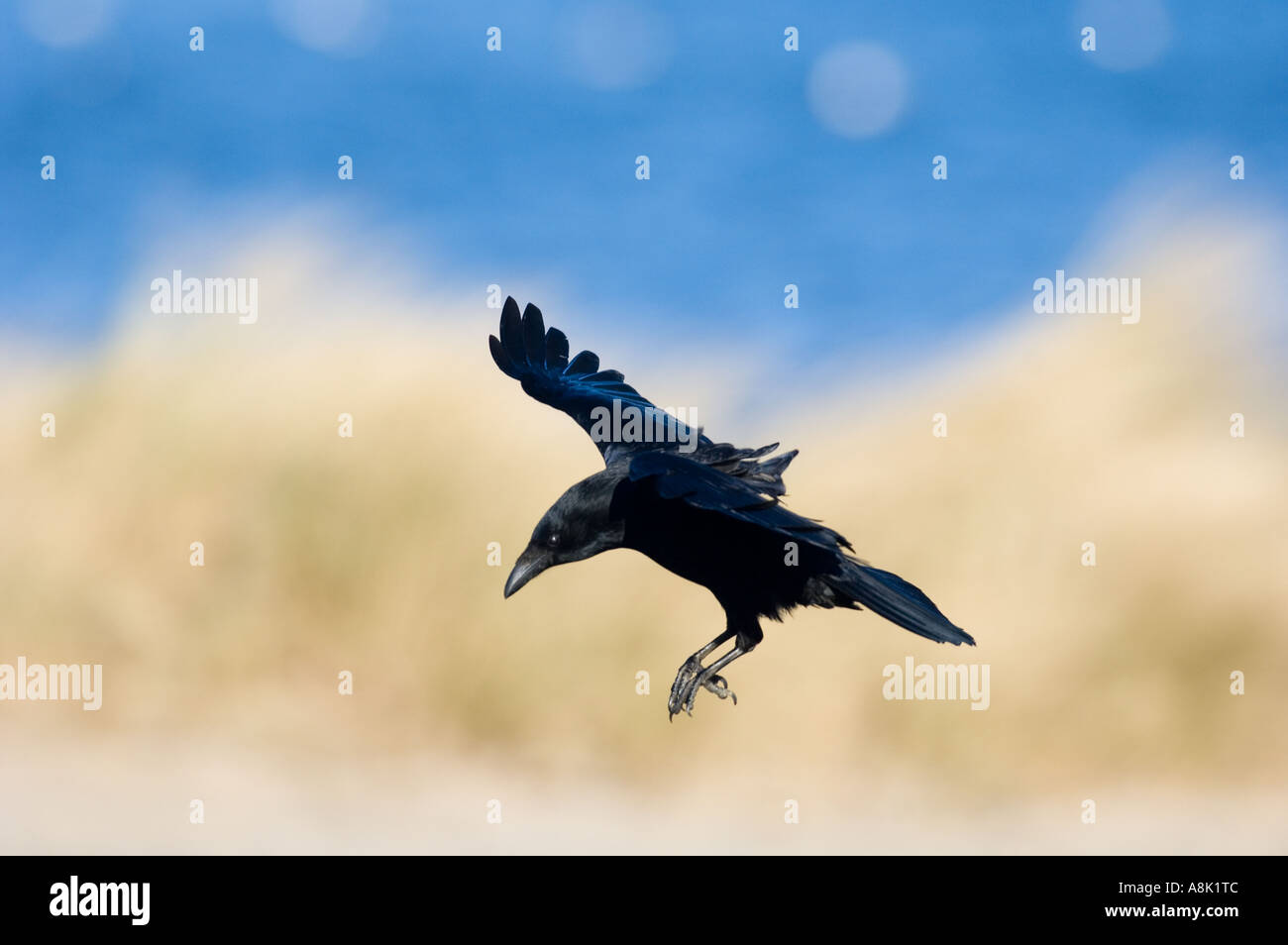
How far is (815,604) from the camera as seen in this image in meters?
6.12

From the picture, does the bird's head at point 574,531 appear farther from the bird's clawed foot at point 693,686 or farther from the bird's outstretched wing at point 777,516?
the bird's clawed foot at point 693,686

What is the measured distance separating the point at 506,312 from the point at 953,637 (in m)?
3.95

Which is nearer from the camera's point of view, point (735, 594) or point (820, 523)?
point (820, 523)

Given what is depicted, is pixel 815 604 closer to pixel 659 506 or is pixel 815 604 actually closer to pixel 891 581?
pixel 891 581

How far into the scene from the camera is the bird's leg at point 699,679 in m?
6.32

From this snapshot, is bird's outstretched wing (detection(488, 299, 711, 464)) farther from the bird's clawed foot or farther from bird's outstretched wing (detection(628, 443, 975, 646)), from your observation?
the bird's clawed foot

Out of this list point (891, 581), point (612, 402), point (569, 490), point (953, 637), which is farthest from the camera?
point (612, 402)

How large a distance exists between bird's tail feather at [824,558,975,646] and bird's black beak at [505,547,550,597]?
1835 mm

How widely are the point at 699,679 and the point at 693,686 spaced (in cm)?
7

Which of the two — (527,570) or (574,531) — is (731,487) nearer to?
(574,531)

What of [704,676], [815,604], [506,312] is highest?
[506,312]

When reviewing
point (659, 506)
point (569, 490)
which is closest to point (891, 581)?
point (659, 506)

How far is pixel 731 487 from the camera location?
17.6ft

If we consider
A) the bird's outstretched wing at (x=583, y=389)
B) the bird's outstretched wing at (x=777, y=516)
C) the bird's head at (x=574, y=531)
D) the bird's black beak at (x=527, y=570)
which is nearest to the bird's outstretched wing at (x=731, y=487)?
the bird's outstretched wing at (x=777, y=516)
